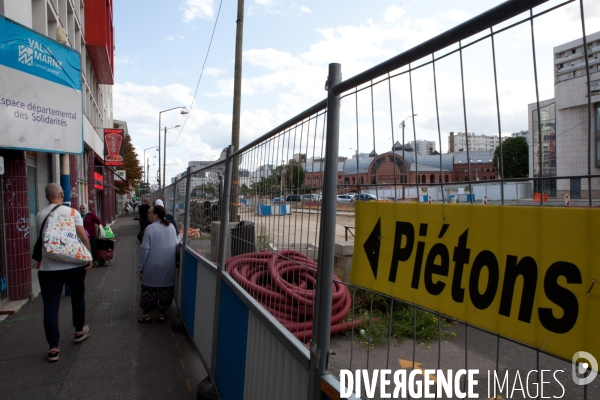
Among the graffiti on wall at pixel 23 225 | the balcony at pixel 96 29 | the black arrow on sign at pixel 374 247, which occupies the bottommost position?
the graffiti on wall at pixel 23 225

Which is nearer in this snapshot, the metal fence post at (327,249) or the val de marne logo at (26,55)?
the metal fence post at (327,249)

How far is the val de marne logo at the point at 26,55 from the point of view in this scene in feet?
23.3

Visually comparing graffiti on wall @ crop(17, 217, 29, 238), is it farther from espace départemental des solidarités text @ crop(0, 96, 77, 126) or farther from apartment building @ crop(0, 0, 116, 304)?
espace départemental des solidarités text @ crop(0, 96, 77, 126)

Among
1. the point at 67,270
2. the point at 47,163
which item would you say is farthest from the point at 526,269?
the point at 47,163

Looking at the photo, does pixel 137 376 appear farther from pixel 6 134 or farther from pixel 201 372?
pixel 6 134

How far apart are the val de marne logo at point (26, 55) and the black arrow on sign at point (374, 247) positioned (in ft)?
24.8

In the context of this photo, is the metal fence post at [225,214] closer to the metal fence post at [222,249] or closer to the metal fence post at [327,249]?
the metal fence post at [222,249]

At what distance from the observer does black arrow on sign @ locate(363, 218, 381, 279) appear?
5.24 feet

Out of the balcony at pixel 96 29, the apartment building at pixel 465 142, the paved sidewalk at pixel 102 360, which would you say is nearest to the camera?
the apartment building at pixel 465 142

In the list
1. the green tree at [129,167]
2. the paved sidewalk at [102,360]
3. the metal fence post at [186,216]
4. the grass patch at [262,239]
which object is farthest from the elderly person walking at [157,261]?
the green tree at [129,167]

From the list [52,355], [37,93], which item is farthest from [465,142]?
[37,93]

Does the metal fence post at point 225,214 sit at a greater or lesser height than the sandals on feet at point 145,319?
greater

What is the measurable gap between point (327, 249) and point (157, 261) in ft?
15.3

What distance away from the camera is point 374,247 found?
1.62 m
